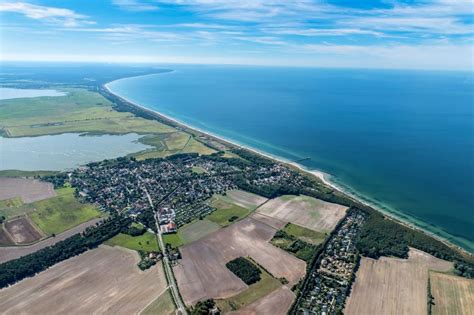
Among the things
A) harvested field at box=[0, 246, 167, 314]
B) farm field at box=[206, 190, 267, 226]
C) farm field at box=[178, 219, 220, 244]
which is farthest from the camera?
farm field at box=[206, 190, 267, 226]

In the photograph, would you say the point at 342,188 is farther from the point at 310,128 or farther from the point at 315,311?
the point at 310,128

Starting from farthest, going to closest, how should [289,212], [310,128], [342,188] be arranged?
[310,128]
[342,188]
[289,212]

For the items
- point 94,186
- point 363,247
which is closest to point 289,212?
point 363,247

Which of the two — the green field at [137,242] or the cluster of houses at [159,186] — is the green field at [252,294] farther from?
the cluster of houses at [159,186]

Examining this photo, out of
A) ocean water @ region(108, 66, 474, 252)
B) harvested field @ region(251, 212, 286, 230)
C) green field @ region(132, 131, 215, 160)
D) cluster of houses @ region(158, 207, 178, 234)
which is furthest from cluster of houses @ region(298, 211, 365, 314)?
green field @ region(132, 131, 215, 160)

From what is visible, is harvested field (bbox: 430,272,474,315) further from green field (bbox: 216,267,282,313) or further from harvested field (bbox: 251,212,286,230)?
harvested field (bbox: 251,212,286,230)

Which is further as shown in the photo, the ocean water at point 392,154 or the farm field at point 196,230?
the ocean water at point 392,154

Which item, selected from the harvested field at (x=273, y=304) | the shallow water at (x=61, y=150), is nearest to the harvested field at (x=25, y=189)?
the shallow water at (x=61, y=150)
